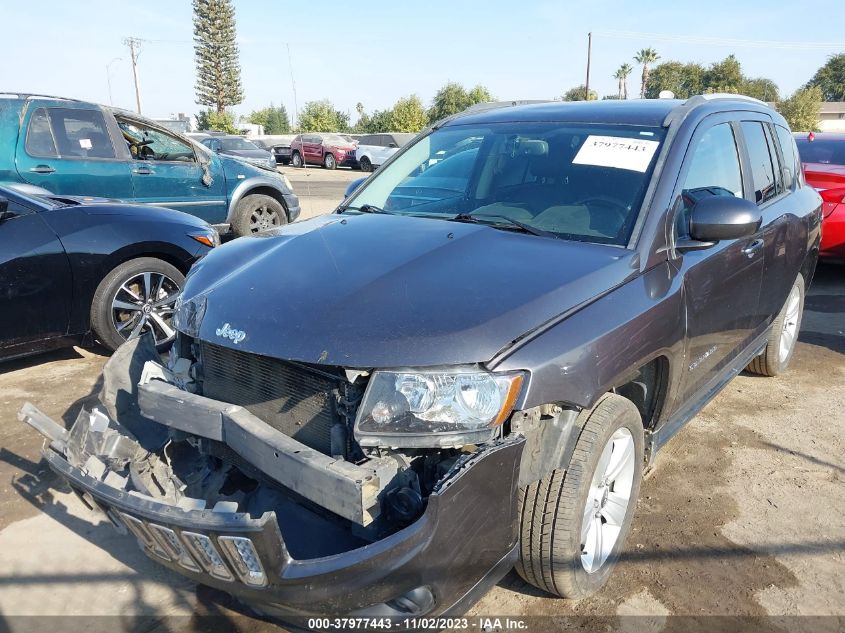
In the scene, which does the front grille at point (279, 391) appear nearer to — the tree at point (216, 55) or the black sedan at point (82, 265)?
the black sedan at point (82, 265)

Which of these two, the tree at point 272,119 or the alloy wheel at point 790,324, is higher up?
the tree at point 272,119

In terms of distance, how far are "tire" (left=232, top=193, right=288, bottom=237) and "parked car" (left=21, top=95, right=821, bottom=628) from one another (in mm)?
5654

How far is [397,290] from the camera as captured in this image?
2301 millimetres

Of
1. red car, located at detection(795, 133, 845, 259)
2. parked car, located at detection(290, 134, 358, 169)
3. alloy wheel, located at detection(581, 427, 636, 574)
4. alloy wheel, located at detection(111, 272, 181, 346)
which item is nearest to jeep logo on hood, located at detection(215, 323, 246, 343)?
alloy wheel, located at detection(581, 427, 636, 574)

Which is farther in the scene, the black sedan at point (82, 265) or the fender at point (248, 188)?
the fender at point (248, 188)

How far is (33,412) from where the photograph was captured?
257 centimetres

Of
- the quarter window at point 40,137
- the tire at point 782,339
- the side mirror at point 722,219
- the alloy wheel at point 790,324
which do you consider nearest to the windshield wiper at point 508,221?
the side mirror at point 722,219

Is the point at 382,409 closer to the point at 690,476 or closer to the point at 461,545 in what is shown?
the point at 461,545

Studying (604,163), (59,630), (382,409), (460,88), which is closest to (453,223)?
(604,163)

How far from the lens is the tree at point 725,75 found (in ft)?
201

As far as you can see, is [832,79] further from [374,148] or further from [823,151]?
[823,151]

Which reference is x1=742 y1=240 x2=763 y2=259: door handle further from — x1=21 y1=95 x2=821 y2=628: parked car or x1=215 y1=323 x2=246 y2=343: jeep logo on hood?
x1=215 y1=323 x2=246 y2=343: jeep logo on hood

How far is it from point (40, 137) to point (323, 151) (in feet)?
80.3

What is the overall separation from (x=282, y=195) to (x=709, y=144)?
276 inches
